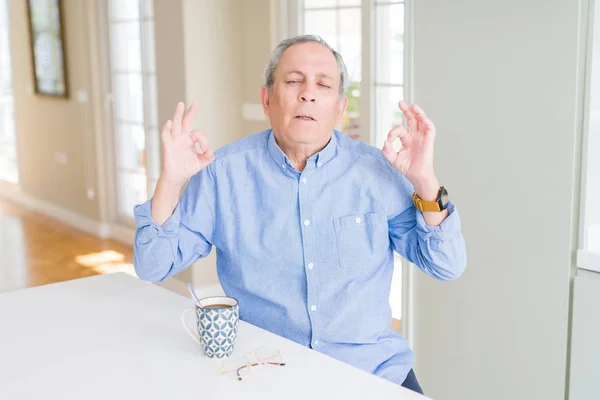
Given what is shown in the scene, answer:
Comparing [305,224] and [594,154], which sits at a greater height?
[594,154]

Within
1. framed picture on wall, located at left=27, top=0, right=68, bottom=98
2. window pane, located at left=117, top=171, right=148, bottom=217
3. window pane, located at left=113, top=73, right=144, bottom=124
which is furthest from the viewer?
framed picture on wall, located at left=27, top=0, right=68, bottom=98

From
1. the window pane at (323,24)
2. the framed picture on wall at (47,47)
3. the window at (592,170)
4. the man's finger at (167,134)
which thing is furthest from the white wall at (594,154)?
the framed picture on wall at (47,47)

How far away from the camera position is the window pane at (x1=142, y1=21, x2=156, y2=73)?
529 cm

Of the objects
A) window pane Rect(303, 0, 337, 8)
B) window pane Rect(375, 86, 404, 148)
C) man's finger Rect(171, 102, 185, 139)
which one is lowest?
window pane Rect(375, 86, 404, 148)

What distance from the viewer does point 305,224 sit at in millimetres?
1902

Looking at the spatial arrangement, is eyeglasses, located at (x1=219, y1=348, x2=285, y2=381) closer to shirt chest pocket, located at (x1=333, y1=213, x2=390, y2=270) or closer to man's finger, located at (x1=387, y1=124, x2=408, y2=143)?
shirt chest pocket, located at (x1=333, y1=213, x2=390, y2=270)

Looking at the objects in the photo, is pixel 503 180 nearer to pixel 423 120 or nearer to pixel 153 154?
pixel 423 120

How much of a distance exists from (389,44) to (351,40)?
0.27m

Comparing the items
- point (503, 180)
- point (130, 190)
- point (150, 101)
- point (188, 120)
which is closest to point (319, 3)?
point (503, 180)

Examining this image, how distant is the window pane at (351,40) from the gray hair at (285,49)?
5.32ft

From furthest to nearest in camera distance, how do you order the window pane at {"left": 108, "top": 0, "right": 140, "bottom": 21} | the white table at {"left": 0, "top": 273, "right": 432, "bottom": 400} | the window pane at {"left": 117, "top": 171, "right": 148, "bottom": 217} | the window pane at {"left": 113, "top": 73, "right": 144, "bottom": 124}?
the window pane at {"left": 117, "top": 171, "right": 148, "bottom": 217}, the window pane at {"left": 113, "top": 73, "right": 144, "bottom": 124}, the window pane at {"left": 108, "top": 0, "right": 140, "bottom": 21}, the white table at {"left": 0, "top": 273, "right": 432, "bottom": 400}

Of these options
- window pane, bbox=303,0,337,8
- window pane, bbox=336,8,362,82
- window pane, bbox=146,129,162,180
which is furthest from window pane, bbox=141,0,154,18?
window pane, bbox=336,8,362,82

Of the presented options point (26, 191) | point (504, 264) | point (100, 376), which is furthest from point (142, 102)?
point (100, 376)

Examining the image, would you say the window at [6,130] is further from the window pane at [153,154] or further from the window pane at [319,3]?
the window pane at [319,3]
